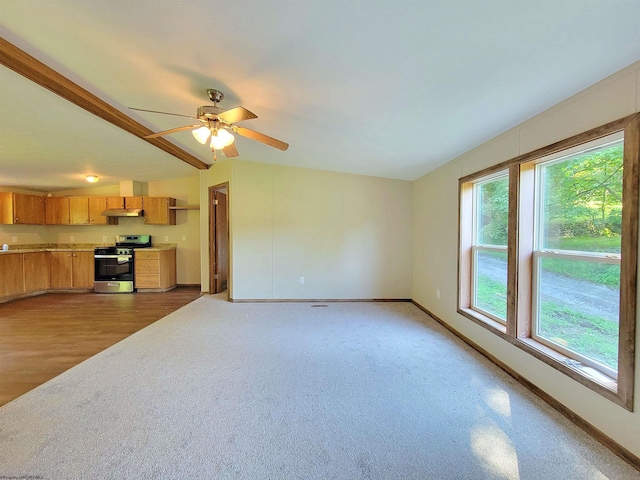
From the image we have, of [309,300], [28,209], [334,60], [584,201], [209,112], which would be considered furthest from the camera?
[28,209]

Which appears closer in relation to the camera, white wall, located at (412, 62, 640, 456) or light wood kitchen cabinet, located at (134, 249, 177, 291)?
white wall, located at (412, 62, 640, 456)

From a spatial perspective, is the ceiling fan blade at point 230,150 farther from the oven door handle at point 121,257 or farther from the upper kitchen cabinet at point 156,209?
the oven door handle at point 121,257

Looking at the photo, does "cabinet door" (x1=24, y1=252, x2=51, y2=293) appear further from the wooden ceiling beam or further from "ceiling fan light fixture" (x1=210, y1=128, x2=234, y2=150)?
"ceiling fan light fixture" (x1=210, y1=128, x2=234, y2=150)

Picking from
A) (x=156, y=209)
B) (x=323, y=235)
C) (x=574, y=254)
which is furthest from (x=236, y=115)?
(x=156, y=209)

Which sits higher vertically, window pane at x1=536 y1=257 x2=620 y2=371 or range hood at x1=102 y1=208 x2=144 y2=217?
range hood at x1=102 y1=208 x2=144 y2=217

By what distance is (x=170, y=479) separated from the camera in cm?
130

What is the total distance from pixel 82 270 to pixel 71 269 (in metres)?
0.22

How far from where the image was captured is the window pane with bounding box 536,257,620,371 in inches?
66.1

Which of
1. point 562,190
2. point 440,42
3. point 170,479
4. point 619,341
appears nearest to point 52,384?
point 170,479

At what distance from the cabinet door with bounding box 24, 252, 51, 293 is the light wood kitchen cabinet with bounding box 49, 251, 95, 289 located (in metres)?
0.10

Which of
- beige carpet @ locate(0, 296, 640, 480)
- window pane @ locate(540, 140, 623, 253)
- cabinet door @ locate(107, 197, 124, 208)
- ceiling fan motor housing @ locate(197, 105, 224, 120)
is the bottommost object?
beige carpet @ locate(0, 296, 640, 480)

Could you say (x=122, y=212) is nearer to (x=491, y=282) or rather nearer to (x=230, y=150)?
(x=230, y=150)

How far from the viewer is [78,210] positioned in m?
5.75

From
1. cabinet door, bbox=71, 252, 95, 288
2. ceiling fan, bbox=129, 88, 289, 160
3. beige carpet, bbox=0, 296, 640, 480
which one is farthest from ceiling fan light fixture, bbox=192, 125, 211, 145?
cabinet door, bbox=71, 252, 95, 288
